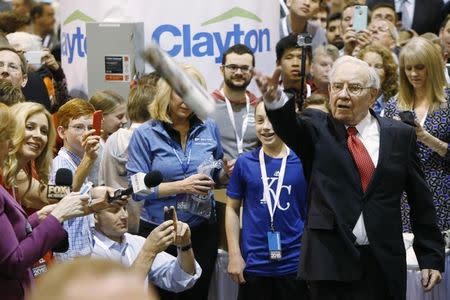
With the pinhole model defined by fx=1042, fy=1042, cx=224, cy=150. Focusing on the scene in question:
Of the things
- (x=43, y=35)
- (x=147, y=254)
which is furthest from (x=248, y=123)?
(x=43, y=35)

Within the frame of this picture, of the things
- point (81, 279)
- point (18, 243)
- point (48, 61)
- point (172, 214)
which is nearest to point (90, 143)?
point (172, 214)

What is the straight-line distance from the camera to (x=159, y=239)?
6.33 metres

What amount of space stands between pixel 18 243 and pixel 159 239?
148 centimetres

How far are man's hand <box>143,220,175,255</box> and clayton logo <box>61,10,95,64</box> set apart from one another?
3360mm

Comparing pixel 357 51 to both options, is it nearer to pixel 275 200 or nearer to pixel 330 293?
pixel 275 200

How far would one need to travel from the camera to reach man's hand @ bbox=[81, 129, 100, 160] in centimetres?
649

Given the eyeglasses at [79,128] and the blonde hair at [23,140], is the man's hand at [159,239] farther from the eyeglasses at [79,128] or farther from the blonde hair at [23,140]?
the eyeglasses at [79,128]

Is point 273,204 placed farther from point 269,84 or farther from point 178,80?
point 178,80

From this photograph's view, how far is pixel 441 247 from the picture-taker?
6301mm

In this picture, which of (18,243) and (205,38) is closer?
(18,243)

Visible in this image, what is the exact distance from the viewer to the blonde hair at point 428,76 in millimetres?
8109

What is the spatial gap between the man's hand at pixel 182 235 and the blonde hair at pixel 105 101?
1980mm

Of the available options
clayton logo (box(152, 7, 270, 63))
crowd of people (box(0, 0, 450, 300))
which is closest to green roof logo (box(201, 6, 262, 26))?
clayton logo (box(152, 7, 270, 63))

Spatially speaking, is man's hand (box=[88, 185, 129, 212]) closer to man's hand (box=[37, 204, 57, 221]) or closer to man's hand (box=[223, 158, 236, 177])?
man's hand (box=[37, 204, 57, 221])
